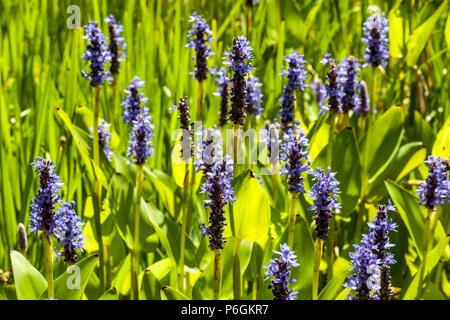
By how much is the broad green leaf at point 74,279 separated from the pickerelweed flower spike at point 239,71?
2.02ft

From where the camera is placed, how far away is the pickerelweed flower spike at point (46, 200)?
1.43 m

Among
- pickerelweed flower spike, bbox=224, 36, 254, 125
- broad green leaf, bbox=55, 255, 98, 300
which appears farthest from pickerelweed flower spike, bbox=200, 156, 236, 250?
broad green leaf, bbox=55, 255, 98, 300

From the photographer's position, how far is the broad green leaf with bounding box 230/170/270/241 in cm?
169

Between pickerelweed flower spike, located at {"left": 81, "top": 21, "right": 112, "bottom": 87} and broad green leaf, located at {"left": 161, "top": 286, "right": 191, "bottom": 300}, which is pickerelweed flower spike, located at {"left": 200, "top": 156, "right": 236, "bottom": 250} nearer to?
broad green leaf, located at {"left": 161, "top": 286, "right": 191, "bottom": 300}

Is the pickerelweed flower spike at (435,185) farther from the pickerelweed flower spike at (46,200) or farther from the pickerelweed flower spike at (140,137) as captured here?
the pickerelweed flower spike at (46,200)

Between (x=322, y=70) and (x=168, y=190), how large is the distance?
151 cm

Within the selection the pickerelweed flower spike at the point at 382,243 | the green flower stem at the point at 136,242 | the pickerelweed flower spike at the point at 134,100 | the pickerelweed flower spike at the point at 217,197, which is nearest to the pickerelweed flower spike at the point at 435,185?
the pickerelweed flower spike at the point at 382,243

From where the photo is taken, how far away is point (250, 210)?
A: 1737 millimetres

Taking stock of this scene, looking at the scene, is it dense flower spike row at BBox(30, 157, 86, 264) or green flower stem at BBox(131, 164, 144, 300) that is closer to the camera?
dense flower spike row at BBox(30, 157, 86, 264)

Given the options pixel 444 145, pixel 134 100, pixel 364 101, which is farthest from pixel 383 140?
pixel 134 100

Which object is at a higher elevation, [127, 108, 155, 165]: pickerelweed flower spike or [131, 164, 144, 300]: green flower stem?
[127, 108, 155, 165]: pickerelweed flower spike

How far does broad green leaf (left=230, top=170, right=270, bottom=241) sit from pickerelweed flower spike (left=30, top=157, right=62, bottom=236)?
0.55m
